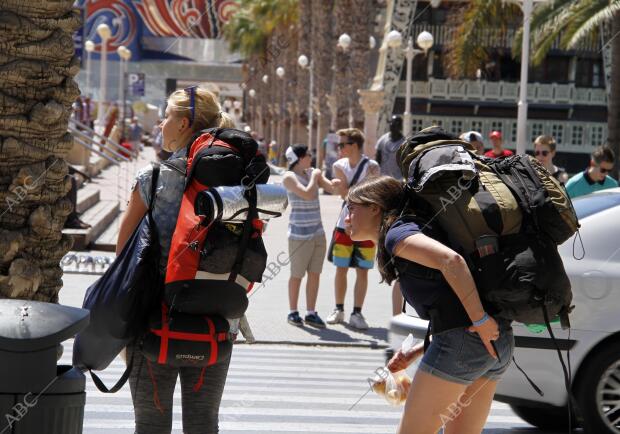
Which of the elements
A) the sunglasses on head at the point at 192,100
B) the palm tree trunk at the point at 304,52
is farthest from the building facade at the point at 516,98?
the sunglasses on head at the point at 192,100

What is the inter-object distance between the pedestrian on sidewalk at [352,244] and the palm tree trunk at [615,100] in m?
12.2

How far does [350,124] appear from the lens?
1633 inches

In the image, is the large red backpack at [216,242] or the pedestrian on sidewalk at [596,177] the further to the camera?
the pedestrian on sidewalk at [596,177]

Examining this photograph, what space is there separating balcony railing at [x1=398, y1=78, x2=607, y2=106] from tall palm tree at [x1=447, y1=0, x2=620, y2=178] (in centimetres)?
1155

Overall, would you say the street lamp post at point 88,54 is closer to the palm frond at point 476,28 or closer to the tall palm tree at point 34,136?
the palm frond at point 476,28

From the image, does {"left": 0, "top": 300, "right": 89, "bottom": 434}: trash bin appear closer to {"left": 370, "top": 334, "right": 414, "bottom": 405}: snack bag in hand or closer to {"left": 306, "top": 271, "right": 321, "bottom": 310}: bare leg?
{"left": 370, "top": 334, "right": 414, "bottom": 405}: snack bag in hand

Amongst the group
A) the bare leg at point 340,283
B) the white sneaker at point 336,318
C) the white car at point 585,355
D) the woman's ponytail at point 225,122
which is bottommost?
the white sneaker at point 336,318

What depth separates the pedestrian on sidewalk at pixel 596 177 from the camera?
10.0 m

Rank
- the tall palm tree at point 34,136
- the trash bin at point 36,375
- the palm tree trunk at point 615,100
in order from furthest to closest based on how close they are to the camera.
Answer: the palm tree trunk at point 615,100, the tall palm tree at point 34,136, the trash bin at point 36,375

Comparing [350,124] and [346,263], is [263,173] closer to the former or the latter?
[346,263]

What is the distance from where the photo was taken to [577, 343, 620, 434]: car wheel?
236 inches

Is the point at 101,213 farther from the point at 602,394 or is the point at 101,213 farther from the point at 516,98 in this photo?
the point at 516,98

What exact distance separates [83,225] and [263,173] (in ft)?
38.9

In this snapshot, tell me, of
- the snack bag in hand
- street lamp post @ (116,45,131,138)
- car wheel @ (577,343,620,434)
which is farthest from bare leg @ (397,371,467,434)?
street lamp post @ (116,45,131,138)
